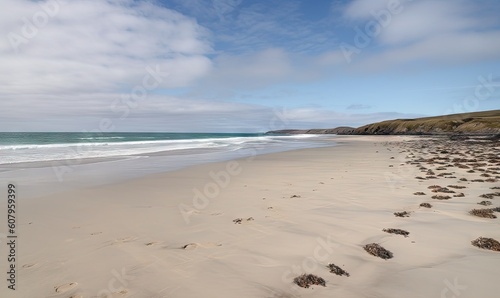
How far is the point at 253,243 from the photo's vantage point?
17.9 ft

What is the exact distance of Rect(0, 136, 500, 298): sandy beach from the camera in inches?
157

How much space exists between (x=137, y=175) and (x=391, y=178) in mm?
12888

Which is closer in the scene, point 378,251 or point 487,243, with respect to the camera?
point 378,251

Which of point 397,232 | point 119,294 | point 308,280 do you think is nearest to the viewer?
point 119,294

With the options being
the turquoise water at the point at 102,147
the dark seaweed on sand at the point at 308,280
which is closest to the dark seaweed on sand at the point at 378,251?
the dark seaweed on sand at the point at 308,280

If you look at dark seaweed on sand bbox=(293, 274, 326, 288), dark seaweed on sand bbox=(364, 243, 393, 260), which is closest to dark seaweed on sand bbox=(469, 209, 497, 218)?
dark seaweed on sand bbox=(364, 243, 393, 260)

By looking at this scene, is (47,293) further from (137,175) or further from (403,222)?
(137,175)

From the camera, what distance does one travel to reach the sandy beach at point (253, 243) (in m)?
3.98

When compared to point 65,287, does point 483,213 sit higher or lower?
higher

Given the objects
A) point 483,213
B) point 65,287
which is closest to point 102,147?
point 65,287

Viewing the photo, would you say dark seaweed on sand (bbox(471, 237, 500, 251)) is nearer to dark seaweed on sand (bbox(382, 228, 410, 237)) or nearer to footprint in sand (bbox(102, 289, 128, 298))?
dark seaweed on sand (bbox(382, 228, 410, 237))

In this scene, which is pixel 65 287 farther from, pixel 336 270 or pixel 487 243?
pixel 487 243

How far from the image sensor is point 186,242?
554 centimetres

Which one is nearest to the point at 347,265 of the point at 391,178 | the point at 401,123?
the point at 391,178
